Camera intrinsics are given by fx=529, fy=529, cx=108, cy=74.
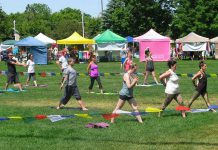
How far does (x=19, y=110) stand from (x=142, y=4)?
5880 cm

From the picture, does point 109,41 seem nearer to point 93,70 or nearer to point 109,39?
point 109,39

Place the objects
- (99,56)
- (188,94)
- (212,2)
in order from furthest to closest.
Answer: (212,2), (99,56), (188,94)

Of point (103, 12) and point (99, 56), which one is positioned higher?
point (103, 12)

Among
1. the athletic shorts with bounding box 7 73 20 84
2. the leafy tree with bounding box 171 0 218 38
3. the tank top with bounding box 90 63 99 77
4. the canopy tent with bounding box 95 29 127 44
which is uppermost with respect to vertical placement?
the leafy tree with bounding box 171 0 218 38

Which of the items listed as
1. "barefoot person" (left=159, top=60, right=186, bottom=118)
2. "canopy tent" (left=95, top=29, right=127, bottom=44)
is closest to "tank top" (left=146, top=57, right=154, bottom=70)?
"barefoot person" (left=159, top=60, right=186, bottom=118)

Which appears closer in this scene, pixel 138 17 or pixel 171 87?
pixel 171 87

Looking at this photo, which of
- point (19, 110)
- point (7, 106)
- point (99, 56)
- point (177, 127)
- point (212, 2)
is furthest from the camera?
point (212, 2)

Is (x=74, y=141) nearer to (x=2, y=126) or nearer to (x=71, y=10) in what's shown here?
(x=2, y=126)

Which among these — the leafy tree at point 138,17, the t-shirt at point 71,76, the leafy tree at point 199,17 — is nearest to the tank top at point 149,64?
the t-shirt at point 71,76

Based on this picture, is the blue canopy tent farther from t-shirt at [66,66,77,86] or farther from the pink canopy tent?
t-shirt at [66,66,77,86]

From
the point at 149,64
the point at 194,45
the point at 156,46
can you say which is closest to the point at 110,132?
the point at 149,64

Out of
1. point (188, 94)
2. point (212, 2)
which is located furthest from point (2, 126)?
point (212, 2)

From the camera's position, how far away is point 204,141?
32.4 feet

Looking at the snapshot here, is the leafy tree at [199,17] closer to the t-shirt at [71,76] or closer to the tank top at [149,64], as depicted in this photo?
the tank top at [149,64]
